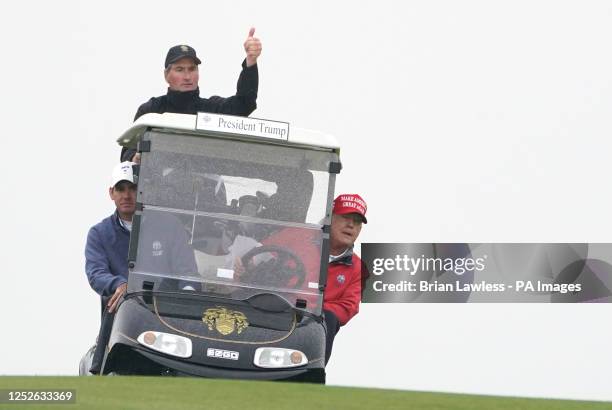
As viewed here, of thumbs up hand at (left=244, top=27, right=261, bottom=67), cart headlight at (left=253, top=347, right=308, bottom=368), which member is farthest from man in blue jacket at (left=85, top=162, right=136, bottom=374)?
cart headlight at (left=253, top=347, right=308, bottom=368)

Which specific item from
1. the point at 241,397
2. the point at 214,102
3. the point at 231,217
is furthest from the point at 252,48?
the point at 241,397

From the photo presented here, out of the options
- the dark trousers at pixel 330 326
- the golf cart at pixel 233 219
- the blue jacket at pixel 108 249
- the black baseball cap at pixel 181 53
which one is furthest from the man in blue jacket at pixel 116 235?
the dark trousers at pixel 330 326

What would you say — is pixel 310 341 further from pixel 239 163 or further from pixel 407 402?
pixel 407 402

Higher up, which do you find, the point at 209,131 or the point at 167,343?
the point at 209,131

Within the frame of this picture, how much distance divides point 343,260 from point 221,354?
7.76 ft

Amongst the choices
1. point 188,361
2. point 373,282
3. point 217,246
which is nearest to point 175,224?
point 217,246

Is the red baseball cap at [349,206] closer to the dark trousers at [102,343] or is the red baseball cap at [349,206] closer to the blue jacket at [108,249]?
the blue jacket at [108,249]

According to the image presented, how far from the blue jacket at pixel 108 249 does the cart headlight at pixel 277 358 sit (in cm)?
169

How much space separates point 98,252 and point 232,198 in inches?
45.3

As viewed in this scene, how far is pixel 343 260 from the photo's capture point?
16.0 m

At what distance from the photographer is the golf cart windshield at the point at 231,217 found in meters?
14.7

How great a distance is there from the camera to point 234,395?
1155 cm

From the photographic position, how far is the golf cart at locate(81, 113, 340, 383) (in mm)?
14586

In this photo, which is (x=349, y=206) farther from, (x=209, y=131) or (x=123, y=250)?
(x=123, y=250)
